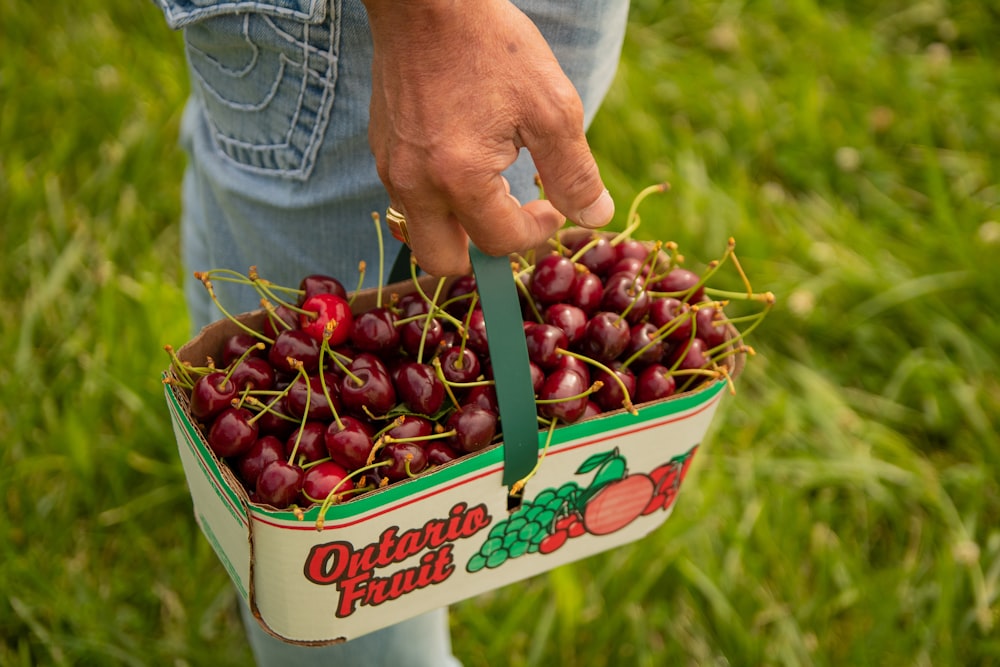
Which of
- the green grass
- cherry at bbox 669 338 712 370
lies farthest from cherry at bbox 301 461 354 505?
the green grass

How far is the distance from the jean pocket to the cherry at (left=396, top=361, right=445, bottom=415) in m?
0.29

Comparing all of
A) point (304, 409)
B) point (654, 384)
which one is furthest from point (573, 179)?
point (304, 409)

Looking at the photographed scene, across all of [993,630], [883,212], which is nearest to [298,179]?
[993,630]

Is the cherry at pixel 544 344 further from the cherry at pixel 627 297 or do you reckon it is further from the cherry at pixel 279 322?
the cherry at pixel 279 322

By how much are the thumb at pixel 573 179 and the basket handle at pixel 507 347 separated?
92 millimetres

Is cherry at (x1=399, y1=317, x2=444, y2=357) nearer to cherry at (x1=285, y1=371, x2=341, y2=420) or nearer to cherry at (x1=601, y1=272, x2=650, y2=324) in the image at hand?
cherry at (x1=285, y1=371, x2=341, y2=420)

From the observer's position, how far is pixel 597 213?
1021 mm

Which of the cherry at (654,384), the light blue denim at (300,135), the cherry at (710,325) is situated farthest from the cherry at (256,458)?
the cherry at (710,325)

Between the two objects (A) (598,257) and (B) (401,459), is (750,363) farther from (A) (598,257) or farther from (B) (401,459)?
(B) (401,459)

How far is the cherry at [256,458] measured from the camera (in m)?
1.01

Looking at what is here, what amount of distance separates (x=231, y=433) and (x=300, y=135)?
37 centimetres

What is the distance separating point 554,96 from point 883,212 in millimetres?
1891

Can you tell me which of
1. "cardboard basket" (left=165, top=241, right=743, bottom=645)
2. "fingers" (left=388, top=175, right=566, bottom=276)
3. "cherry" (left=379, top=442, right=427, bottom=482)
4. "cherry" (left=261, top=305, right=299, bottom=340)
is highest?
"fingers" (left=388, top=175, right=566, bottom=276)

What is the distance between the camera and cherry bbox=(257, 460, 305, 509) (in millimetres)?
963
